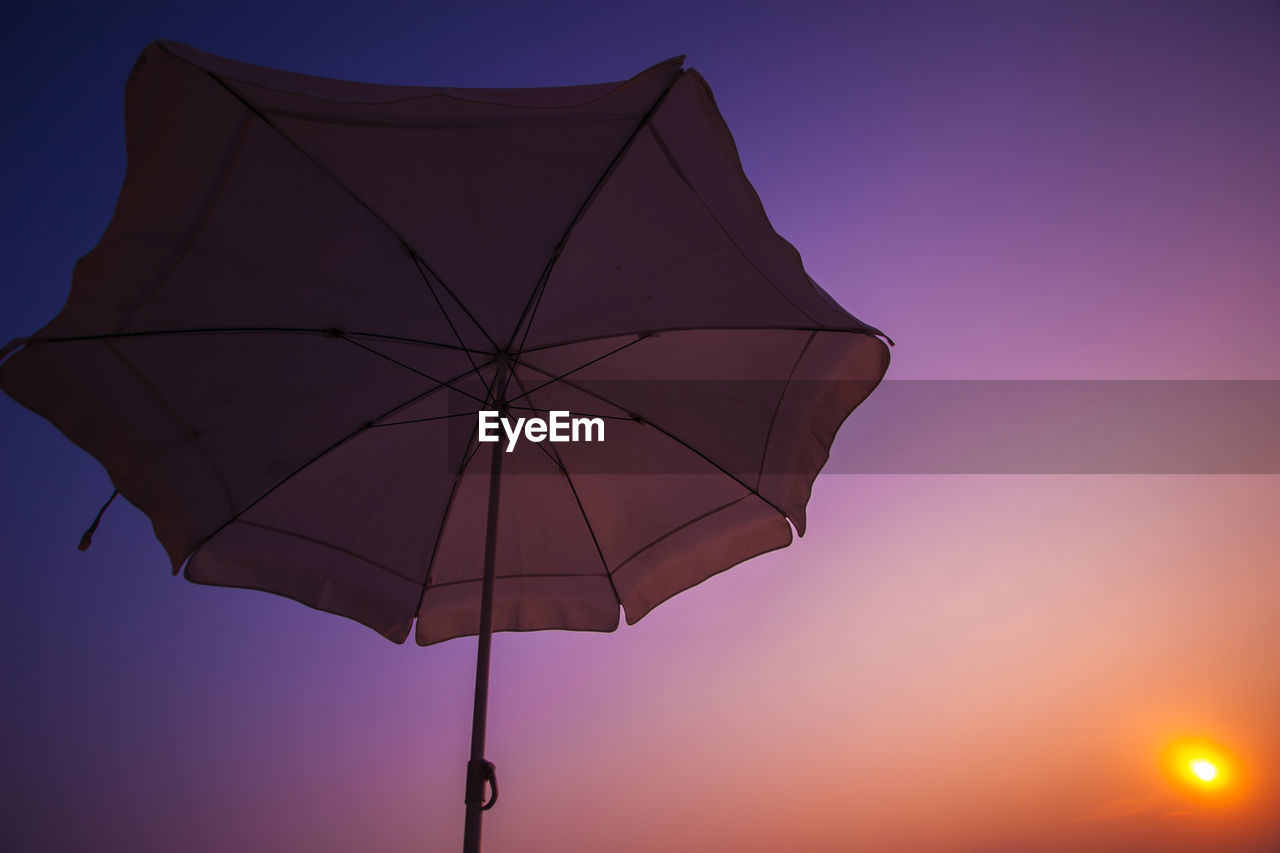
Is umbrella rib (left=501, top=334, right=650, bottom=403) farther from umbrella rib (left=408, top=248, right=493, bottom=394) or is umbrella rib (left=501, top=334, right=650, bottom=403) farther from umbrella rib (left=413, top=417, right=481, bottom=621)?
umbrella rib (left=413, top=417, right=481, bottom=621)

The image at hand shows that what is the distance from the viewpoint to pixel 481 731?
264 cm

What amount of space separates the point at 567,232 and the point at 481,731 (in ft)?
6.93

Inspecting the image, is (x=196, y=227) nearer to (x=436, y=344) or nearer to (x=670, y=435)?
(x=436, y=344)

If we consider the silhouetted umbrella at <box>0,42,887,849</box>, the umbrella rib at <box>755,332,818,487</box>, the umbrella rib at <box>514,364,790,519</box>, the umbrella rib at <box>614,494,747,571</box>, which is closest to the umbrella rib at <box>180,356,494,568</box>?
the silhouetted umbrella at <box>0,42,887,849</box>

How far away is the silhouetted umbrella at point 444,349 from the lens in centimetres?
249

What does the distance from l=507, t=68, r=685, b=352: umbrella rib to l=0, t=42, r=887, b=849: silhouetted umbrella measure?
0.5 inches

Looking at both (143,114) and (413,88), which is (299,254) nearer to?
(143,114)

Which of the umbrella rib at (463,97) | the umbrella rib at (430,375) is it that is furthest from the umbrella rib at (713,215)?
the umbrella rib at (430,375)

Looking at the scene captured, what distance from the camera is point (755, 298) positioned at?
9.58ft

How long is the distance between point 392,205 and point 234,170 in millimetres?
570

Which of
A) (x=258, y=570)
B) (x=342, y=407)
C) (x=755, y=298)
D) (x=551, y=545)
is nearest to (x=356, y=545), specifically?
(x=258, y=570)

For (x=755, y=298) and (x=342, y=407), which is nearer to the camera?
(x=755, y=298)

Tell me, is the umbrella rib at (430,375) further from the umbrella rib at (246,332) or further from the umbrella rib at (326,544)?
the umbrella rib at (326,544)

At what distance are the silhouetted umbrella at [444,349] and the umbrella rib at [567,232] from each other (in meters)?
0.01
